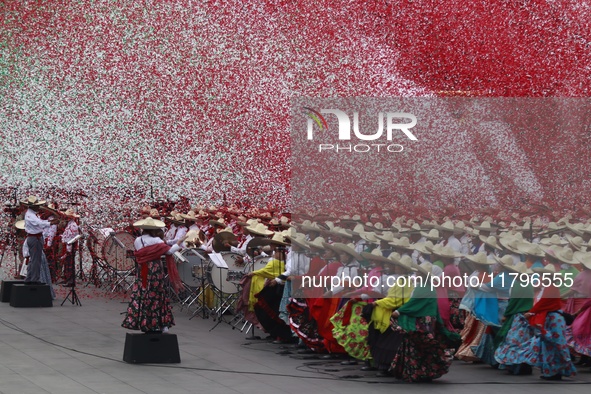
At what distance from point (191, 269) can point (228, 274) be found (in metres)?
1.58

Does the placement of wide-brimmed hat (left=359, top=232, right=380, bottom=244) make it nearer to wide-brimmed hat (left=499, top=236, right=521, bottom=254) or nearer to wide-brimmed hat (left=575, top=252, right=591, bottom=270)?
wide-brimmed hat (left=499, top=236, right=521, bottom=254)

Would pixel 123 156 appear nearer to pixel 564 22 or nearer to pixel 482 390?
pixel 564 22

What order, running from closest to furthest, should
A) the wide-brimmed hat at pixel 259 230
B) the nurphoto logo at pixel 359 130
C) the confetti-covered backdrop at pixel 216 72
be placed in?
the wide-brimmed hat at pixel 259 230 → the nurphoto logo at pixel 359 130 → the confetti-covered backdrop at pixel 216 72

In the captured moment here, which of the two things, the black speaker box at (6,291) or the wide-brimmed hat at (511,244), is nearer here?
the wide-brimmed hat at (511,244)

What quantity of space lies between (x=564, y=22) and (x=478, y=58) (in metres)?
2.50

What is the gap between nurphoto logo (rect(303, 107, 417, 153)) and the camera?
2225 cm

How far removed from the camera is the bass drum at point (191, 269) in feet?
55.6

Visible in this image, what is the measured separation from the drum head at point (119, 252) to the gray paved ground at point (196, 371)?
354 centimetres

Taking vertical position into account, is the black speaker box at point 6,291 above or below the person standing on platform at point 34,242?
below

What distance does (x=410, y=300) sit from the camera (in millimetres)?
11180

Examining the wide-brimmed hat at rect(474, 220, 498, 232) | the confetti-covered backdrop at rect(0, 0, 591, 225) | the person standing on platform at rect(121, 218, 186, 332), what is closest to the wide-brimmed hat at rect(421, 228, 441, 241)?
the wide-brimmed hat at rect(474, 220, 498, 232)

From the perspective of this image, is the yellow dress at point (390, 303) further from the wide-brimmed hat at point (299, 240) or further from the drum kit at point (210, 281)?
the drum kit at point (210, 281)

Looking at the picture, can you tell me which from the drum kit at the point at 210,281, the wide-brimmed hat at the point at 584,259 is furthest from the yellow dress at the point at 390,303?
the drum kit at the point at 210,281

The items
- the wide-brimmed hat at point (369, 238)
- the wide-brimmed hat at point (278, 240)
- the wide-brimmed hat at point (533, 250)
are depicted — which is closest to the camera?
the wide-brimmed hat at point (533, 250)
